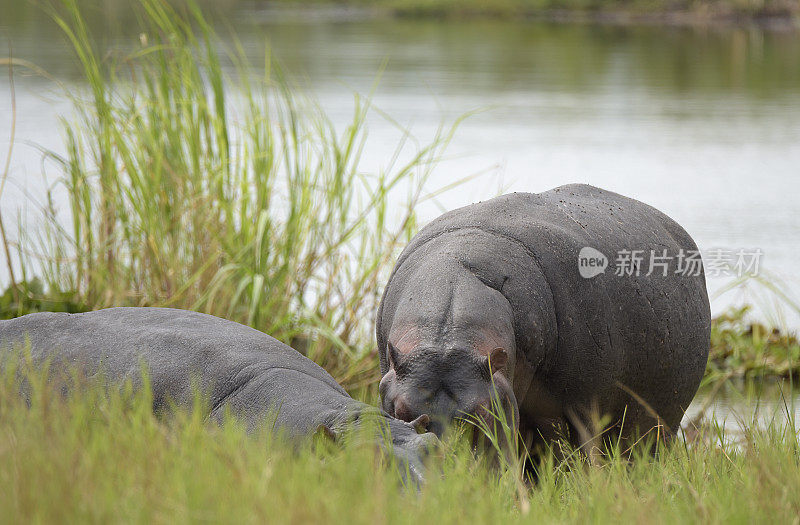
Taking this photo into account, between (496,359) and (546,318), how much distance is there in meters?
0.50

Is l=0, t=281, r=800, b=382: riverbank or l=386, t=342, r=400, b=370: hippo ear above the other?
l=386, t=342, r=400, b=370: hippo ear

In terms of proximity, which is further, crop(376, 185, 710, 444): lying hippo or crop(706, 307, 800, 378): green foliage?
crop(706, 307, 800, 378): green foliage

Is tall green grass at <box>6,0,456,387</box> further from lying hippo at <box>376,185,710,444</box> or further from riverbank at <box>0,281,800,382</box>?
lying hippo at <box>376,185,710,444</box>

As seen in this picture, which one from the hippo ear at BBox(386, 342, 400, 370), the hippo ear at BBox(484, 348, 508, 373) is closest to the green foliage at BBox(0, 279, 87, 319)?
the hippo ear at BBox(386, 342, 400, 370)

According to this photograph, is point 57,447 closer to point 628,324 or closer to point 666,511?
point 666,511

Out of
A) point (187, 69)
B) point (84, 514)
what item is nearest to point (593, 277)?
point (84, 514)

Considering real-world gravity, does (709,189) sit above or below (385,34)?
below

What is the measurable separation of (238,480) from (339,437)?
586mm

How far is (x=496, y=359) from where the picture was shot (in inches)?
106

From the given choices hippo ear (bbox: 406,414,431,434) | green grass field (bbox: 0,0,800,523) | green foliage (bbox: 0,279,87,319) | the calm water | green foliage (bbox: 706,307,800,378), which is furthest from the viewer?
the calm water

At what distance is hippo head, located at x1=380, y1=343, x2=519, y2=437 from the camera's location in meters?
2.64

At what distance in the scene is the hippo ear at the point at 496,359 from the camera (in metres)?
2.68

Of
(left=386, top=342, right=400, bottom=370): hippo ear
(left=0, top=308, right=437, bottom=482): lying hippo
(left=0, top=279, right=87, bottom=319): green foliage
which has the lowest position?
(left=0, top=279, right=87, bottom=319): green foliage

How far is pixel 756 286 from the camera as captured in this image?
6.50m
